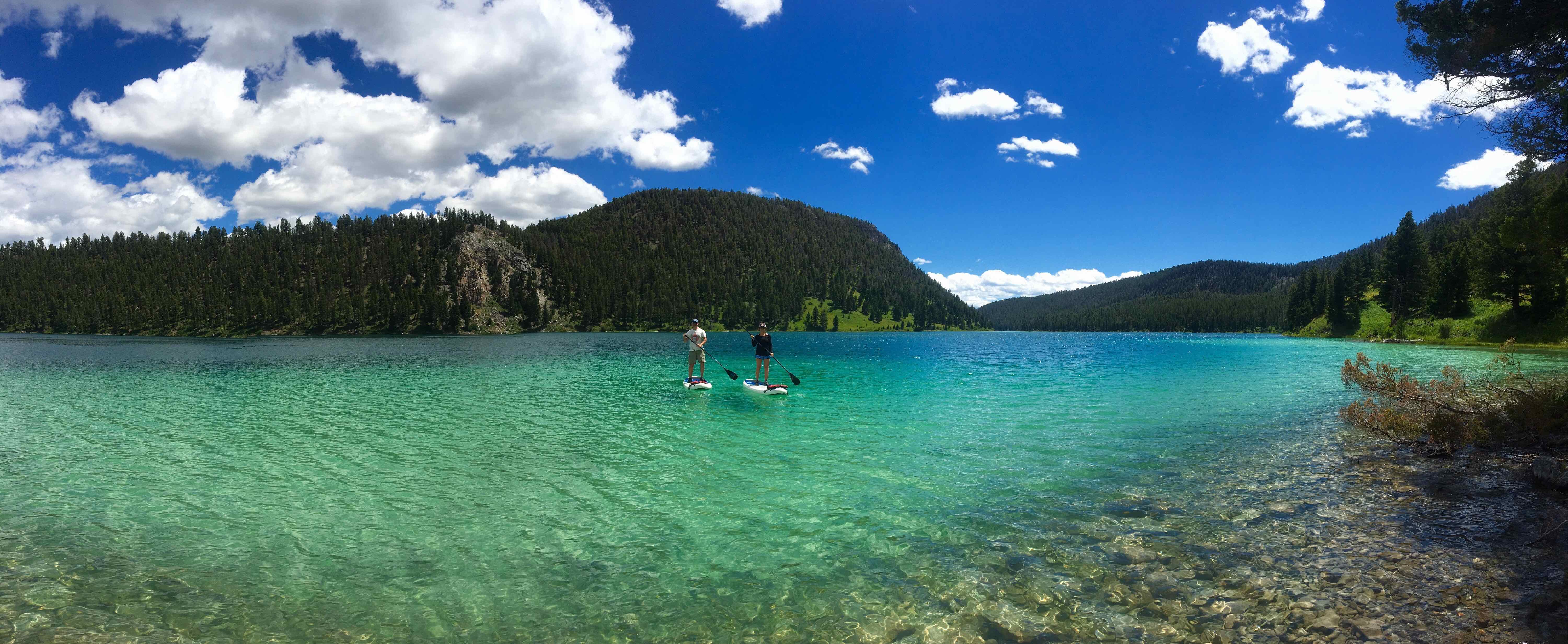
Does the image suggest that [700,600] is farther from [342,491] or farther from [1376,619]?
[342,491]

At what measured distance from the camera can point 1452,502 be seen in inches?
426

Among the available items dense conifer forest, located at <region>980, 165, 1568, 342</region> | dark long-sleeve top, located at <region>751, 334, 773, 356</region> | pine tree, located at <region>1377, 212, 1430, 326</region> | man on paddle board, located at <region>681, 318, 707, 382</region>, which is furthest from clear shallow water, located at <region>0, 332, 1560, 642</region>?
pine tree, located at <region>1377, 212, 1430, 326</region>

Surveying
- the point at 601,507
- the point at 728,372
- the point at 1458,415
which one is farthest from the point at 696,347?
the point at 1458,415

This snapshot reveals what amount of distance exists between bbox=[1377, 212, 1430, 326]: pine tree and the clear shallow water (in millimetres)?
106139

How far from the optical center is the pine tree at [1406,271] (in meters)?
99.2

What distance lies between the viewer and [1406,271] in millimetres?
104125

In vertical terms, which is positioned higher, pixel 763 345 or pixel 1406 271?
pixel 1406 271

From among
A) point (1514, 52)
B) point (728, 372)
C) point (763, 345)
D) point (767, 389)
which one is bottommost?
point (767, 389)

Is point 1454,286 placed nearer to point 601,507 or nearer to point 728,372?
point 728,372

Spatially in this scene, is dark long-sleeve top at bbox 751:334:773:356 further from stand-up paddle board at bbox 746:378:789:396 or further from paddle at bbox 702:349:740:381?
paddle at bbox 702:349:740:381

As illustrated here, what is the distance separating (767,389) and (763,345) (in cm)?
240

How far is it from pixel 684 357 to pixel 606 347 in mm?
28701

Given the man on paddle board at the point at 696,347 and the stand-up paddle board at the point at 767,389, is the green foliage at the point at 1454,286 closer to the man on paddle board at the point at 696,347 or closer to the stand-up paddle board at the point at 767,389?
the stand-up paddle board at the point at 767,389

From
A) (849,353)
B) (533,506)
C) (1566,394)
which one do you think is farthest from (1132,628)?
(849,353)
